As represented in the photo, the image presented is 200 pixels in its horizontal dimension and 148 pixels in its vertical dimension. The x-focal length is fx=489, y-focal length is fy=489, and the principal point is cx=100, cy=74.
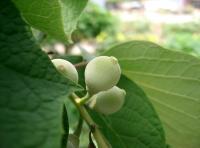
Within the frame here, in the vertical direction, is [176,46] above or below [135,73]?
below

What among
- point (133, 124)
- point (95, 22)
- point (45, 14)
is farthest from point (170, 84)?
point (95, 22)

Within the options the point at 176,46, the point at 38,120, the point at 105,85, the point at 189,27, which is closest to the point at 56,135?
the point at 38,120

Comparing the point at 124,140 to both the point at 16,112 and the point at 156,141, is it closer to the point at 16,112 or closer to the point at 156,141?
the point at 156,141

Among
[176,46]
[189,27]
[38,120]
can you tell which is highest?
[38,120]

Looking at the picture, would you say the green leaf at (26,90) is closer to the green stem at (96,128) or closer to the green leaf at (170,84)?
the green stem at (96,128)

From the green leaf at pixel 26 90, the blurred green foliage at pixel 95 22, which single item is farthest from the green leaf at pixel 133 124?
the blurred green foliage at pixel 95 22
